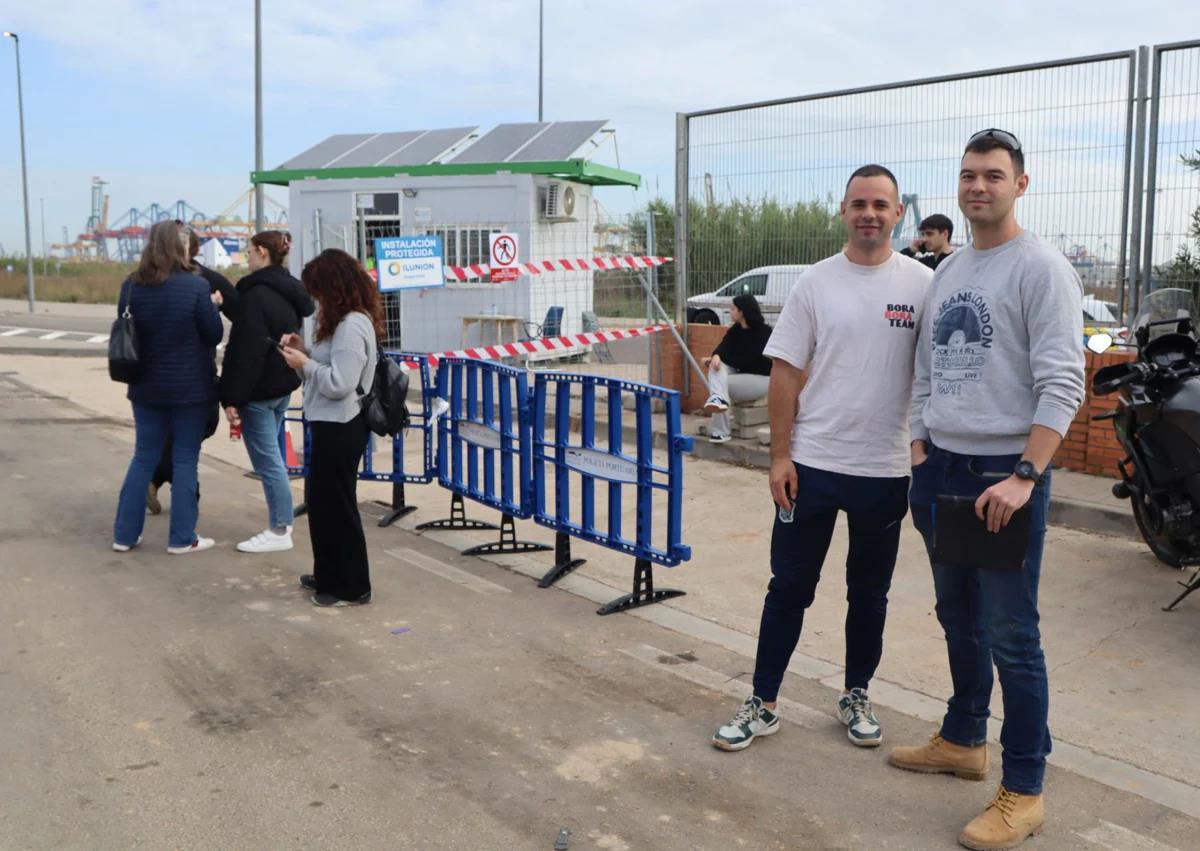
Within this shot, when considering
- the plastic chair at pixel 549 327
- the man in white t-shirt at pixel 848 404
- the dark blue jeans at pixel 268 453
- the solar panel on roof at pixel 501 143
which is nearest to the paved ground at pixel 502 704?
the dark blue jeans at pixel 268 453

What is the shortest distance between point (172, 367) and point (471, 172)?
11118 mm

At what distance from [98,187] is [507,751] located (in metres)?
141

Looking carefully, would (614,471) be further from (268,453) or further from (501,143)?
(501,143)

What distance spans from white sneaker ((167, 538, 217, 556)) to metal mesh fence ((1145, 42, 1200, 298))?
648 cm

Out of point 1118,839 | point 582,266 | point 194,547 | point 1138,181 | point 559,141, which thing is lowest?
point 1118,839

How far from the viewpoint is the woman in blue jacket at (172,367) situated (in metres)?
6.66

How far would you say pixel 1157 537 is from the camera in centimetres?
→ 590

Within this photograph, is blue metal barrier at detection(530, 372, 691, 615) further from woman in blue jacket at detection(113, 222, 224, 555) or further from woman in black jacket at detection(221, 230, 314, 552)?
woman in blue jacket at detection(113, 222, 224, 555)

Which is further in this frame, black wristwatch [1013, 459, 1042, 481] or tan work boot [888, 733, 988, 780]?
tan work boot [888, 733, 988, 780]

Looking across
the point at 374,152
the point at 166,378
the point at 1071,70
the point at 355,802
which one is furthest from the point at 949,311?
the point at 374,152

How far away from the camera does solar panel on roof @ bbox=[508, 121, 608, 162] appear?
1728cm

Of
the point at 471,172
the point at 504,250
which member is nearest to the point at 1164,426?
the point at 504,250

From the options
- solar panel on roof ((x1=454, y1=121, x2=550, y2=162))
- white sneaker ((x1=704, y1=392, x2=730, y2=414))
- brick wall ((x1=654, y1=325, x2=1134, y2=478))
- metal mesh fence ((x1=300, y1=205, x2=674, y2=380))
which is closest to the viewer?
brick wall ((x1=654, y1=325, x2=1134, y2=478))

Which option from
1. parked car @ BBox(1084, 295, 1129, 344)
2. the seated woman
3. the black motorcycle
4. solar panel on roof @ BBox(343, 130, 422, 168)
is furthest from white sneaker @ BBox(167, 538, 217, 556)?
solar panel on roof @ BBox(343, 130, 422, 168)
